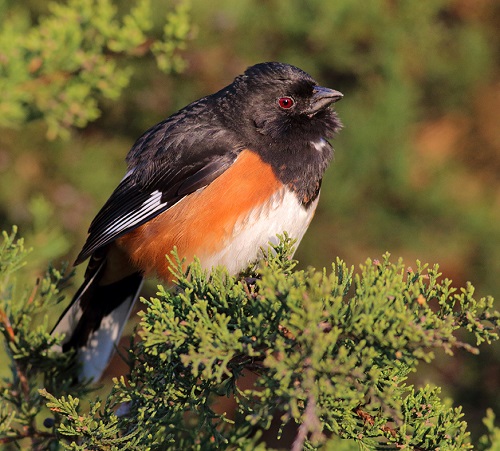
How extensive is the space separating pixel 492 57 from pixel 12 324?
3.26m

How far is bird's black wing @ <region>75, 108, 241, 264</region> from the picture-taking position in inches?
107

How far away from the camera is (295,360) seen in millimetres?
1357

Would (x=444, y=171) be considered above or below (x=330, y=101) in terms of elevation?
above

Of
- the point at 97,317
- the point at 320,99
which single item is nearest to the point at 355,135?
the point at 320,99

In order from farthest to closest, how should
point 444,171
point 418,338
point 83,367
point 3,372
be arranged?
1. point 444,171
2. point 3,372
3. point 83,367
4. point 418,338

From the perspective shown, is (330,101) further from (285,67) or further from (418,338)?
(418,338)

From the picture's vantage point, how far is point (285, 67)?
283 centimetres

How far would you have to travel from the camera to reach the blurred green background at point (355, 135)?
391 centimetres

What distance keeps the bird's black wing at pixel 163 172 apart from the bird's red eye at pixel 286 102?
0.25 meters

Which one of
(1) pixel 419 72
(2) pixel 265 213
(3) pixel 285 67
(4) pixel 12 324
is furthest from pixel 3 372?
(1) pixel 419 72

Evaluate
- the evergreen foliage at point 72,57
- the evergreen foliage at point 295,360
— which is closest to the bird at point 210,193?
the evergreen foliage at point 72,57

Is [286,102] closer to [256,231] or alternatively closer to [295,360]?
[256,231]

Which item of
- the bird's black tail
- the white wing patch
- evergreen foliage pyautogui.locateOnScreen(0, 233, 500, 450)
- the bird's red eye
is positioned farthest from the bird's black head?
evergreen foliage pyautogui.locateOnScreen(0, 233, 500, 450)

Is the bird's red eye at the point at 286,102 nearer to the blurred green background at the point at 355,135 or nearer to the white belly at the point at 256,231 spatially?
the white belly at the point at 256,231
